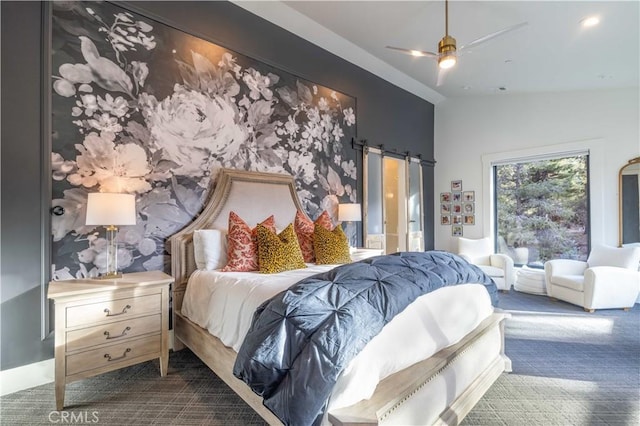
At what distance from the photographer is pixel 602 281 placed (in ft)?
12.4

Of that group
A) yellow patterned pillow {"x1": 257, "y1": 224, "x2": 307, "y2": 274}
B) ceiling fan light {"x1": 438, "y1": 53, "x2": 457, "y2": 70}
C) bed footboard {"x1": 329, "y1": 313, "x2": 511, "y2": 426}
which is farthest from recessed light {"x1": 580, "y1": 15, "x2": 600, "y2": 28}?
yellow patterned pillow {"x1": 257, "y1": 224, "x2": 307, "y2": 274}

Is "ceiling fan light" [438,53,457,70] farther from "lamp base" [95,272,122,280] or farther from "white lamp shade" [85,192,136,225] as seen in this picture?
"lamp base" [95,272,122,280]

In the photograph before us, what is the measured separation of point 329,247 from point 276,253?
25.4 inches

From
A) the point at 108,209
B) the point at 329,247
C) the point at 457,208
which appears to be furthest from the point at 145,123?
the point at 457,208

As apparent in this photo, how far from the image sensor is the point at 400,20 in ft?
12.2

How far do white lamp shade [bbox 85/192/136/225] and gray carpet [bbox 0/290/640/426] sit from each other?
1205 mm

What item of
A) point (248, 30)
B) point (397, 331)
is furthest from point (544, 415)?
point (248, 30)

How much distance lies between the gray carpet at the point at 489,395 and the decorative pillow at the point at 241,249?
0.86 meters

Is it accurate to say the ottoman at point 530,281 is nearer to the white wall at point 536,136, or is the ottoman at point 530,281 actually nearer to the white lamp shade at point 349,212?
the white wall at point 536,136

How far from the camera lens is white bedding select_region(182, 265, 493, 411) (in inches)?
52.9

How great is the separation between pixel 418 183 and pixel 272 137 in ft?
11.5

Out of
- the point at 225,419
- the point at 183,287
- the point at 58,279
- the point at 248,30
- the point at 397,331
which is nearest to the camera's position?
the point at 397,331

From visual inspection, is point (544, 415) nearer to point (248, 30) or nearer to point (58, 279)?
point (58, 279)

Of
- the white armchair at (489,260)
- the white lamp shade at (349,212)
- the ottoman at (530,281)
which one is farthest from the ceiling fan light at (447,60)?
the ottoman at (530,281)
